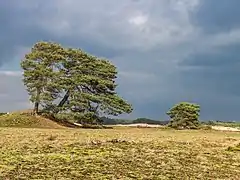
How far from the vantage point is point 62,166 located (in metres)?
13.9

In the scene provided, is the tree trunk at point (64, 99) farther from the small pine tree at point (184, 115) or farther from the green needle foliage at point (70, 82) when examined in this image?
the small pine tree at point (184, 115)

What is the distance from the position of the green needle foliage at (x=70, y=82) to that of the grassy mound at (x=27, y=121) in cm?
168

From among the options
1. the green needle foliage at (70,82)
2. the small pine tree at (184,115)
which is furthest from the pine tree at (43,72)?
the small pine tree at (184,115)

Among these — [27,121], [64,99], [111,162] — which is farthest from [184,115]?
[111,162]

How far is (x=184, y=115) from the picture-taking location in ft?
180

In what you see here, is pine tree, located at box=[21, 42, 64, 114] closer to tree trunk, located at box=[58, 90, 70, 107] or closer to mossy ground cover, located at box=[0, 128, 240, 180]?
tree trunk, located at box=[58, 90, 70, 107]

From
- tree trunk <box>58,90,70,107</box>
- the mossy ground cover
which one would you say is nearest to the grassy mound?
tree trunk <box>58,90,70,107</box>

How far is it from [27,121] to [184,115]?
18.7m

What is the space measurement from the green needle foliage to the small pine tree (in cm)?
728

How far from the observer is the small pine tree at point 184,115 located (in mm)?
54656

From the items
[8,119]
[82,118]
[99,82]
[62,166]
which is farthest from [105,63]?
[62,166]

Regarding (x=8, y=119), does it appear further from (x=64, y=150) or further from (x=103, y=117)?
(x=64, y=150)

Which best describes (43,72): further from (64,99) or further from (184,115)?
(184,115)

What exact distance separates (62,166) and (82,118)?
34.8m
